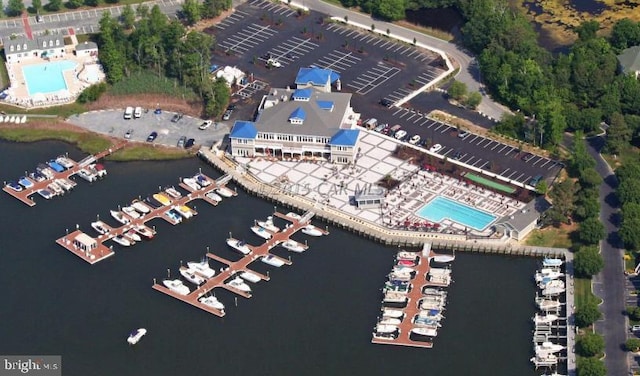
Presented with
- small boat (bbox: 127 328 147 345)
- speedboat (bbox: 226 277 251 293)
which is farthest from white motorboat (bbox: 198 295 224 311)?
small boat (bbox: 127 328 147 345)

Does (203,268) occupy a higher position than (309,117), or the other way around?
(309,117)

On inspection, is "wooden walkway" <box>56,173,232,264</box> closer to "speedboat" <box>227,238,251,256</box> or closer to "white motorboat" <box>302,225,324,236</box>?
"speedboat" <box>227,238,251,256</box>

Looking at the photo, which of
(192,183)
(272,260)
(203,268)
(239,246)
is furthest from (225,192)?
(203,268)

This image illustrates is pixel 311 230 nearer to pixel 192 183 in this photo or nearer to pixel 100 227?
pixel 192 183

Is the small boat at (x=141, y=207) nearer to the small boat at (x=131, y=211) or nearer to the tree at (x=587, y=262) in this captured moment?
the small boat at (x=131, y=211)

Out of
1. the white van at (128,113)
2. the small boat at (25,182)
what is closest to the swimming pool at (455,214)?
→ the white van at (128,113)

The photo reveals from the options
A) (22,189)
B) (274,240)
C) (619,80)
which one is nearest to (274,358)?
(274,240)
